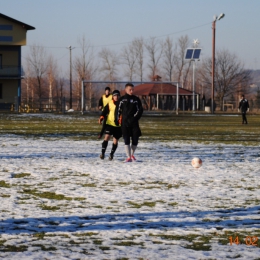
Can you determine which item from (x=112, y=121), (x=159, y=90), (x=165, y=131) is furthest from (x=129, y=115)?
(x=159, y=90)

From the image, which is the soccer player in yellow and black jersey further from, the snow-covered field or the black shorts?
the snow-covered field

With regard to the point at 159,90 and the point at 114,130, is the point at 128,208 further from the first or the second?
the point at 159,90

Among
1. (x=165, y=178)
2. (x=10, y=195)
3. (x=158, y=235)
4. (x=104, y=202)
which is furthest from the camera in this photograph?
(x=165, y=178)

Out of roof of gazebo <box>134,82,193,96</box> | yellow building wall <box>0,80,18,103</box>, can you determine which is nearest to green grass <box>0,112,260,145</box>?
yellow building wall <box>0,80,18,103</box>

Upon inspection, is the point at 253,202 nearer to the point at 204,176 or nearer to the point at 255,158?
the point at 204,176

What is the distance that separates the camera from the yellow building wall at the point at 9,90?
2766 inches

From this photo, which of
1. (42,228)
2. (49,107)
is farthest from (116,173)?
(49,107)

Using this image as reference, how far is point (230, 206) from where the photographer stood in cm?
941

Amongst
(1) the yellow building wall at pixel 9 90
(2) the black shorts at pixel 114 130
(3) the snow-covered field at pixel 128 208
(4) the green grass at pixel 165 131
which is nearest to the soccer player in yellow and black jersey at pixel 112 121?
(2) the black shorts at pixel 114 130

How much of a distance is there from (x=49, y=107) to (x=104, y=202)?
64.3 m

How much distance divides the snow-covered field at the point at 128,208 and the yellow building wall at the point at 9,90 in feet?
178

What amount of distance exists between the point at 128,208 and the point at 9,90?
207 ft

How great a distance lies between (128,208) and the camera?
912cm

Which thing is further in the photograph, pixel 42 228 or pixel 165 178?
pixel 165 178
